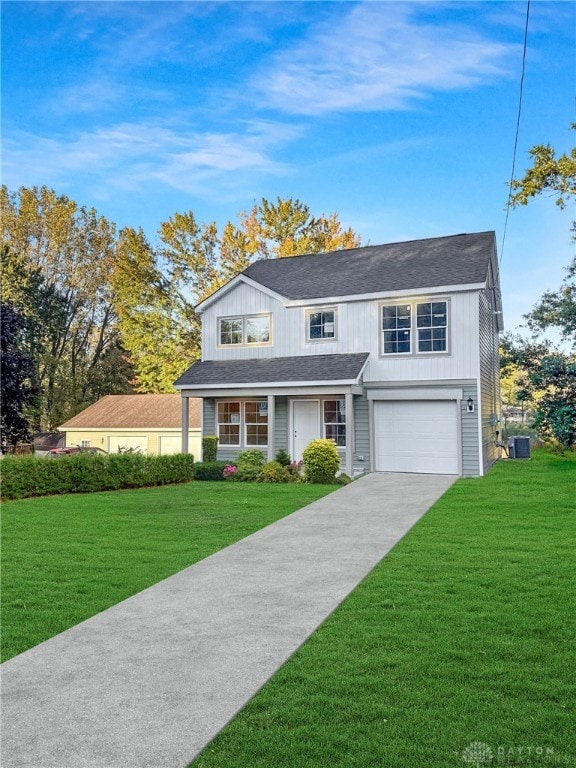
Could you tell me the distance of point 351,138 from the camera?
67.4ft

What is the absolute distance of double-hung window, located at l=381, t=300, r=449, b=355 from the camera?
18.4m

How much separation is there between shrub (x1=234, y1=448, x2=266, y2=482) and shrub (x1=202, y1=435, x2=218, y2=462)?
47.1 inches

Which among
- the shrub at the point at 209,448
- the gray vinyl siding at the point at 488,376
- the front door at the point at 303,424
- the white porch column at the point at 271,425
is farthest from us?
the shrub at the point at 209,448

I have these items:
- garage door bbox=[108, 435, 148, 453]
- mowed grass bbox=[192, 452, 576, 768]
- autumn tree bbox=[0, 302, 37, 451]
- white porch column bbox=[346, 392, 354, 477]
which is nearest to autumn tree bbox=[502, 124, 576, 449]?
mowed grass bbox=[192, 452, 576, 768]

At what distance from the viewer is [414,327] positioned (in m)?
18.8

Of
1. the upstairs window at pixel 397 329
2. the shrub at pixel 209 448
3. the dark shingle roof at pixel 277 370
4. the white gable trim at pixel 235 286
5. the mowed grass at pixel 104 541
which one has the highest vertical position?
the white gable trim at pixel 235 286

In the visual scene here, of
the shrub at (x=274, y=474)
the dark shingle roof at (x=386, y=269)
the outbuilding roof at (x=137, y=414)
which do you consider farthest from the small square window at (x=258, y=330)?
the outbuilding roof at (x=137, y=414)

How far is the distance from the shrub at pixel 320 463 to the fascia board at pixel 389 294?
16.7ft

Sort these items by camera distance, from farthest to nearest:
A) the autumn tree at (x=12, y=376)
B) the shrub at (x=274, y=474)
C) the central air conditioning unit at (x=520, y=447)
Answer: the central air conditioning unit at (x=520, y=447) < the shrub at (x=274, y=474) < the autumn tree at (x=12, y=376)

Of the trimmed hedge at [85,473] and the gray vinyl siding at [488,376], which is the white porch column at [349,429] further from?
the trimmed hedge at [85,473]

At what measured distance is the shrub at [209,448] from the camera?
20844mm

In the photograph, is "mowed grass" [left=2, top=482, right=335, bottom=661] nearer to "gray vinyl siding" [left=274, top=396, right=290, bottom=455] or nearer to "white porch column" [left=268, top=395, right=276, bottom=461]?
"white porch column" [left=268, top=395, right=276, bottom=461]

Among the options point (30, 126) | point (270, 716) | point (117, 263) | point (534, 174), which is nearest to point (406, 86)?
point (534, 174)

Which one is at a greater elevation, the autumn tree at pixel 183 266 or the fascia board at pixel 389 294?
the autumn tree at pixel 183 266
